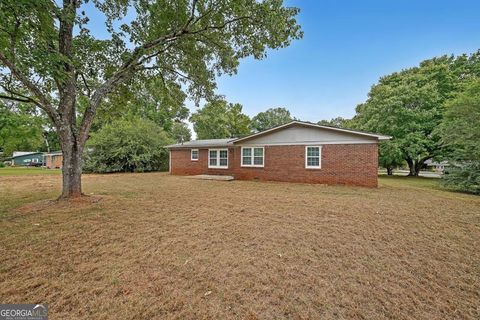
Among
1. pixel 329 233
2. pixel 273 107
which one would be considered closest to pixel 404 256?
pixel 329 233

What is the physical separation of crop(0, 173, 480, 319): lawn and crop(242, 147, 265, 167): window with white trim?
8.84m

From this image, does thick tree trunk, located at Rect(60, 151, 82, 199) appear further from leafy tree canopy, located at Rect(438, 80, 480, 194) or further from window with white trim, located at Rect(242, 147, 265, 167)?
leafy tree canopy, located at Rect(438, 80, 480, 194)

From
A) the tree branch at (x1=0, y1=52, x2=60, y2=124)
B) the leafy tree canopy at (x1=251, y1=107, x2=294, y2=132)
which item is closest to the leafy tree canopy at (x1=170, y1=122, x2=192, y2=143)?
the leafy tree canopy at (x1=251, y1=107, x2=294, y2=132)

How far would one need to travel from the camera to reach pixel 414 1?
35.4ft

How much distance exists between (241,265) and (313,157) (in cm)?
1083

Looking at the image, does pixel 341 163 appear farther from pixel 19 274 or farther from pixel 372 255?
pixel 19 274

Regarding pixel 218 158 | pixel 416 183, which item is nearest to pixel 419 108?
pixel 416 183

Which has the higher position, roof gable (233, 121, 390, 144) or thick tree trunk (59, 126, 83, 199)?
roof gable (233, 121, 390, 144)

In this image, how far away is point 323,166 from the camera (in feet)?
41.1

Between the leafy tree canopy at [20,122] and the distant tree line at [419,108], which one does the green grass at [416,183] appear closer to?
the distant tree line at [419,108]

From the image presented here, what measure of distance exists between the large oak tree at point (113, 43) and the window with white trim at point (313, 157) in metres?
6.40

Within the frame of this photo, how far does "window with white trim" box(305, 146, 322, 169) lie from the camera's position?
41.5 ft

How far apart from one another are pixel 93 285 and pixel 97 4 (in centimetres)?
982

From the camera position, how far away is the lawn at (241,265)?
2250 mm
